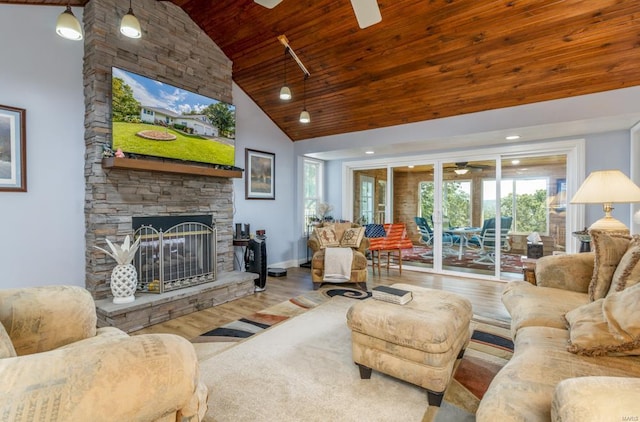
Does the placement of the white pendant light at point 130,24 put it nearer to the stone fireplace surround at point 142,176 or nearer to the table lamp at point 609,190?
the stone fireplace surround at point 142,176

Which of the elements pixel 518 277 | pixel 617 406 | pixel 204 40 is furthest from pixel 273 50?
pixel 518 277

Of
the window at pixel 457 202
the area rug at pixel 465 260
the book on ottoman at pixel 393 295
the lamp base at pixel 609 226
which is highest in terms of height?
the window at pixel 457 202

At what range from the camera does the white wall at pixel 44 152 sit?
9.14ft

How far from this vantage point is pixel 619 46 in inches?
111

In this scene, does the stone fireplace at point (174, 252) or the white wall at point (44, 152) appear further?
the stone fireplace at point (174, 252)

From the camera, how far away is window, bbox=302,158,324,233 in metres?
6.19

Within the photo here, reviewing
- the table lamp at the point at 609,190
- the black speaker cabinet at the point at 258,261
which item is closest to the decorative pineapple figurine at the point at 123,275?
the black speaker cabinet at the point at 258,261

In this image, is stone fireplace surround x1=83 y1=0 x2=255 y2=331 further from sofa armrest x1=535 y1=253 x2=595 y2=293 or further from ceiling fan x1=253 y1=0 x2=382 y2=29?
sofa armrest x1=535 y1=253 x2=595 y2=293

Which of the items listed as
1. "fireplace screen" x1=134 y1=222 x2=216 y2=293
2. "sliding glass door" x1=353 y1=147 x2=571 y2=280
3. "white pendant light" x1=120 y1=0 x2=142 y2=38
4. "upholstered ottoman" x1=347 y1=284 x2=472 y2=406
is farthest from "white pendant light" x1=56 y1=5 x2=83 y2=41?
"sliding glass door" x1=353 y1=147 x2=571 y2=280

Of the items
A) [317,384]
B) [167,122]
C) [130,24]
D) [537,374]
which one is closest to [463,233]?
[317,384]

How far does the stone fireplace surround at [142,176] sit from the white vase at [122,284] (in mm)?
96

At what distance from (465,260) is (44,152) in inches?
231

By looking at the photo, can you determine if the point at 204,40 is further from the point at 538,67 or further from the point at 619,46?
the point at 619,46

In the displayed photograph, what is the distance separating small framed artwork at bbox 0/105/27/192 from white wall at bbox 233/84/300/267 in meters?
2.45
